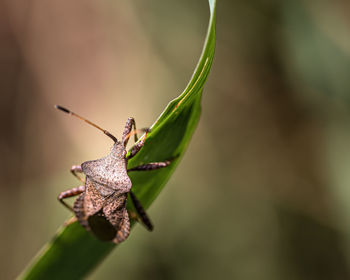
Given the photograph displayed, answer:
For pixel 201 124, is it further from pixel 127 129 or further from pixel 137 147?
pixel 137 147

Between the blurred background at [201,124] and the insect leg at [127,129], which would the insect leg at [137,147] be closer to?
the insect leg at [127,129]

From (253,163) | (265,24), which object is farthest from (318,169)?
(265,24)

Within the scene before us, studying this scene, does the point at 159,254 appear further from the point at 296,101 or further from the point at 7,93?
the point at 7,93

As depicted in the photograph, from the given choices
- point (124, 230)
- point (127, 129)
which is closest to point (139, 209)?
point (124, 230)

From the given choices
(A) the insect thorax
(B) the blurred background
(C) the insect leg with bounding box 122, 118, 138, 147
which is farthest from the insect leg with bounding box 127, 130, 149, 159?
(B) the blurred background

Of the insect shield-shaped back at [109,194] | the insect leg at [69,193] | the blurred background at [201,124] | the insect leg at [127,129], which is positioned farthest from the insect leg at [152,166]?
the blurred background at [201,124]
